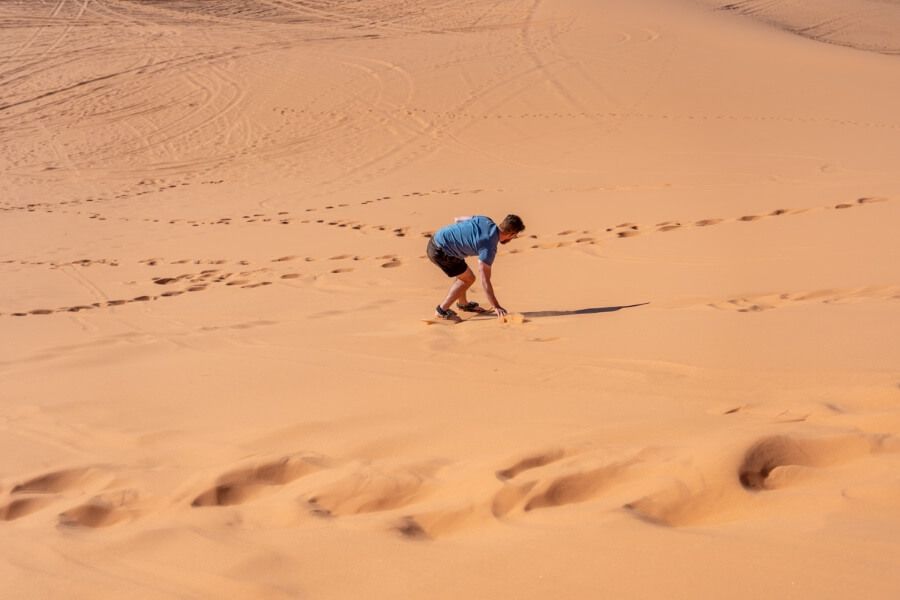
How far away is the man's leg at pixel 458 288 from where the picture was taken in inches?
240

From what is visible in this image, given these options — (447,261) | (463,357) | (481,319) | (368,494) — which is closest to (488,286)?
(481,319)

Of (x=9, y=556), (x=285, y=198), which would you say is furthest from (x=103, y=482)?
(x=285, y=198)

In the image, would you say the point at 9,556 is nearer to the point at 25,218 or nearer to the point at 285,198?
the point at 285,198

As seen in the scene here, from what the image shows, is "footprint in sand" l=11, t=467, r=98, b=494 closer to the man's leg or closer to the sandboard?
the sandboard

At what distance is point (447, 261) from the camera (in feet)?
20.4

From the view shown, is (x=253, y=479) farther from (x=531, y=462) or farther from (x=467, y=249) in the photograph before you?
(x=467, y=249)

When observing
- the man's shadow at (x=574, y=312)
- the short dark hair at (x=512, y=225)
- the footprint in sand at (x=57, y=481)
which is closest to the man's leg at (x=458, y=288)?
the man's shadow at (x=574, y=312)

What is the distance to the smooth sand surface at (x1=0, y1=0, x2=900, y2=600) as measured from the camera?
252cm

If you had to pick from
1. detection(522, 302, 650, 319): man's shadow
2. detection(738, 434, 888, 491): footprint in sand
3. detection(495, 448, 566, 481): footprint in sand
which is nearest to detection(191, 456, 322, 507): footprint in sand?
detection(495, 448, 566, 481): footprint in sand

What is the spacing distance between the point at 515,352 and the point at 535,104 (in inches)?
527

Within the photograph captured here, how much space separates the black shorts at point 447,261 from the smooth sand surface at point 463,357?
48 cm

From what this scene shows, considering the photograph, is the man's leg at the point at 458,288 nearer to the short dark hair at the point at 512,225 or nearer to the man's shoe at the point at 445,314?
the man's shoe at the point at 445,314

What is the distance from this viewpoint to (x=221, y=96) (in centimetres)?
1944

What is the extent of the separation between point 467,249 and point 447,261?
0.70 feet
